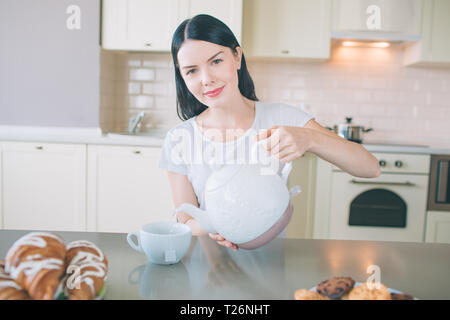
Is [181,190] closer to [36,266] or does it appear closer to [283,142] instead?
[283,142]

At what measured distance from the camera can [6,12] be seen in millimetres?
2637

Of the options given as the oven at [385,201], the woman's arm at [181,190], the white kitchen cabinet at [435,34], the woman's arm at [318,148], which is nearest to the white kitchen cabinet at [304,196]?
the oven at [385,201]

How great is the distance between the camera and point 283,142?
77 centimetres

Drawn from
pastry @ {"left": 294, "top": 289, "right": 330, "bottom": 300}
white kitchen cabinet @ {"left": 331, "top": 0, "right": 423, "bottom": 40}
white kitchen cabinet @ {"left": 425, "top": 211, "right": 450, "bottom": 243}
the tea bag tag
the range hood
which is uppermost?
white kitchen cabinet @ {"left": 331, "top": 0, "right": 423, "bottom": 40}

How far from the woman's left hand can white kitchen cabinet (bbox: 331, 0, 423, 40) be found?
6.86 feet

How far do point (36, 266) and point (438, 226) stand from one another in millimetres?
2531

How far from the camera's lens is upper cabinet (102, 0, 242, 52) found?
8.64ft

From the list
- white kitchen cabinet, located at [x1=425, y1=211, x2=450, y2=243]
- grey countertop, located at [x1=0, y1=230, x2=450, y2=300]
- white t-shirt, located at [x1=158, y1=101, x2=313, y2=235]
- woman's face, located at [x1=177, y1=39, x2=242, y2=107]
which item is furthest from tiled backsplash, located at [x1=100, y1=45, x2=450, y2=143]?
grey countertop, located at [x1=0, y1=230, x2=450, y2=300]

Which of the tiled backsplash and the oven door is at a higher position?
the tiled backsplash

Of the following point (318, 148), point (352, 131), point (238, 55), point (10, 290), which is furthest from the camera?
point (352, 131)

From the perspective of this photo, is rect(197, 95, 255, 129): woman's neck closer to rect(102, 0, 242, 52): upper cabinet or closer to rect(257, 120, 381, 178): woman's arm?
rect(257, 120, 381, 178): woman's arm

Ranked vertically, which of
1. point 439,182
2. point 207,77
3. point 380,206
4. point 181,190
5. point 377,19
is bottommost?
point 380,206

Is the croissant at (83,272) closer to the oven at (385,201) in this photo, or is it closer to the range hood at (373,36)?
the oven at (385,201)

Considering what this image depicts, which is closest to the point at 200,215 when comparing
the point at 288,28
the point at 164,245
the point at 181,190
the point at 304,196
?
the point at 164,245
